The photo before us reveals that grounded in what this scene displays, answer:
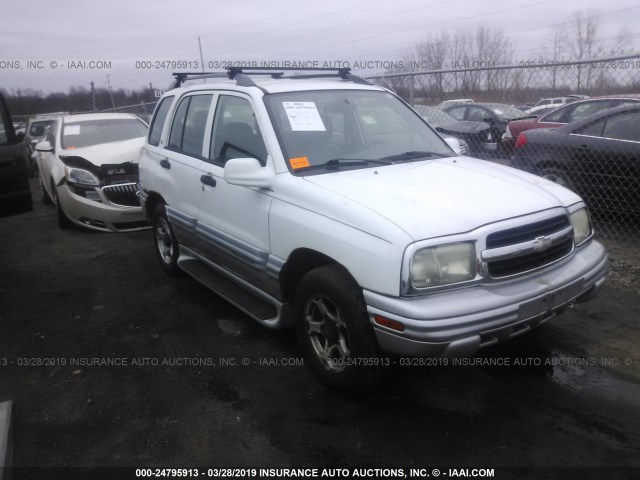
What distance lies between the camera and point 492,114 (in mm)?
11648

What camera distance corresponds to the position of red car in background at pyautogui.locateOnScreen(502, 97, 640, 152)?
774 centimetres

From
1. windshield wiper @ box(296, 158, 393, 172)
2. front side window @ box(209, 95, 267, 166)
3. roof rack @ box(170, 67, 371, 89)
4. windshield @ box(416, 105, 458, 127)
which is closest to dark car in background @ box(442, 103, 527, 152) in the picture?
→ windshield @ box(416, 105, 458, 127)

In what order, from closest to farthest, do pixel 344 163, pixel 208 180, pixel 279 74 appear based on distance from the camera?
pixel 344 163
pixel 208 180
pixel 279 74

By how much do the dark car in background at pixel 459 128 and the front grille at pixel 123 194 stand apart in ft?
15.3

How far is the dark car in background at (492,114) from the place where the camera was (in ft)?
33.4

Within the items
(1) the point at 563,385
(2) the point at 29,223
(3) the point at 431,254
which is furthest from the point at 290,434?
(2) the point at 29,223

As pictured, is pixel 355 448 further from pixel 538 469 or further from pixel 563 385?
pixel 563 385

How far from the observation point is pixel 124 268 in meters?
6.21

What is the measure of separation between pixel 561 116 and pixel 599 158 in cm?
259

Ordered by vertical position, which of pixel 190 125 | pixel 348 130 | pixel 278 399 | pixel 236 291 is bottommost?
pixel 278 399

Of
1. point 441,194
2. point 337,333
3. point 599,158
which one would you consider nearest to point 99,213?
point 337,333

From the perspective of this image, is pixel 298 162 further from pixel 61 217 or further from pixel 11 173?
pixel 61 217

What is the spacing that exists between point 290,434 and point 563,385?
181 cm

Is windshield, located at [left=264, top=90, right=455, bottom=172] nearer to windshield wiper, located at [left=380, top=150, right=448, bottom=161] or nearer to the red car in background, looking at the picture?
windshield wiper, located at [left=380, top=150, right=448, bottom=161]
